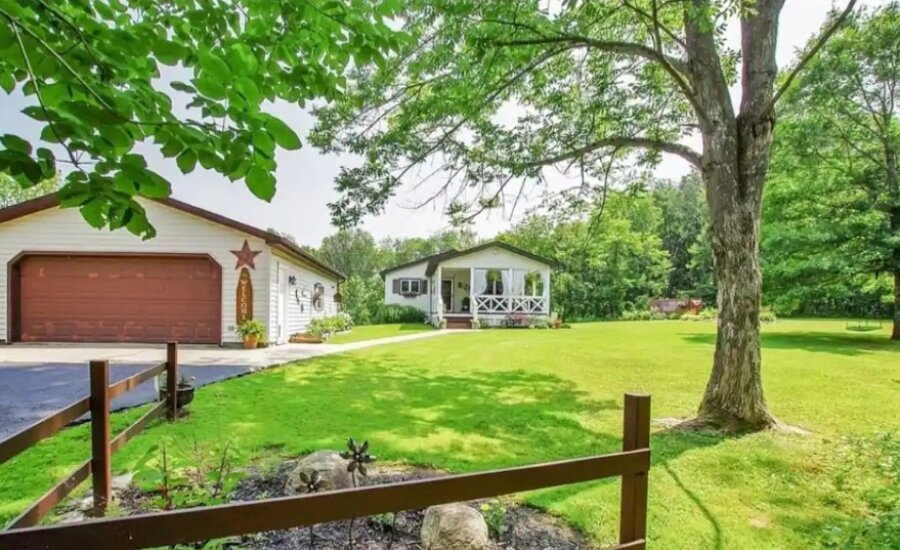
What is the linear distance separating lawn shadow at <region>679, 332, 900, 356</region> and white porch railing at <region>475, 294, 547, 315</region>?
24.4ft

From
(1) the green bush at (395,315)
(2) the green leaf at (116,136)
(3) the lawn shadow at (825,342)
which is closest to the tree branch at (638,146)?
(2) the green leaf at (116,136)

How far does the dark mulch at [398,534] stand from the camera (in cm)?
287

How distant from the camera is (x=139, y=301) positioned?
1210 centimetres

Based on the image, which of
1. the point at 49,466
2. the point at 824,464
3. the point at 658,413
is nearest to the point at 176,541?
the point at 49,466

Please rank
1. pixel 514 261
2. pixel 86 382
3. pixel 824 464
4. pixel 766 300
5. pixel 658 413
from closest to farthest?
pixel 824 464 < pixel 658 413 < pixel 86 382 < pixel 766 300 < pixel 514 261

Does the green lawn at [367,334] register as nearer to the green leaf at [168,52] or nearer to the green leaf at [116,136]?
the green leaf at [168,52]

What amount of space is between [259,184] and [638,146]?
20.6ft

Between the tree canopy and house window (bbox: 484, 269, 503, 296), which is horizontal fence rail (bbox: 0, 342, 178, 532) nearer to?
the tree canopy

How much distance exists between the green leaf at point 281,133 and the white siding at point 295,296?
37.9 feet

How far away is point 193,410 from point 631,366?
8.12m

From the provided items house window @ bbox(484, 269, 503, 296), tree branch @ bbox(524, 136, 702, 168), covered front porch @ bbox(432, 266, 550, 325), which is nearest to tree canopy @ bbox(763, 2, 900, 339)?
tree branch @ bbox(524, 136, 702, 168)

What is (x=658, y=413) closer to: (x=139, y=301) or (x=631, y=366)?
(x=631, y=366)

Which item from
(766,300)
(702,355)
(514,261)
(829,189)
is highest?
(829,189)

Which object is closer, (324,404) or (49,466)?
(49,466)
